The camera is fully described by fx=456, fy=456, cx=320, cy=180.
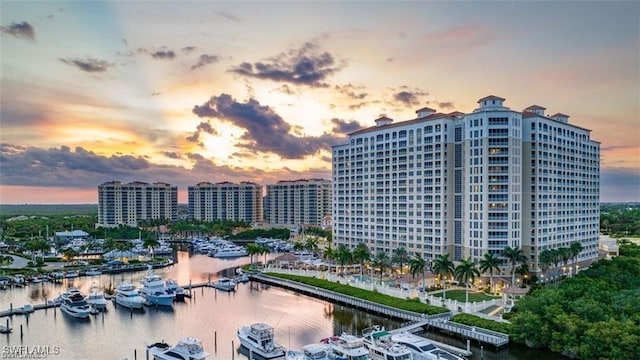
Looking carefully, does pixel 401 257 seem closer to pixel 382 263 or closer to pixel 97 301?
pixel 382 263

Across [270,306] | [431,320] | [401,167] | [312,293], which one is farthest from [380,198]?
[431,320]

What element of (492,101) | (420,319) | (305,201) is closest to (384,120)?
(492,101)

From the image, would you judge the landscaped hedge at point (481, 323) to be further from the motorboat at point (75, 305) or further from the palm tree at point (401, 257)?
the motorboat at point (75, 305)

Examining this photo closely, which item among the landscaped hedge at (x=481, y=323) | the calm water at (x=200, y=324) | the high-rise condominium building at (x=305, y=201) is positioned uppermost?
the high-rise condominium building at (x=305, y=201)

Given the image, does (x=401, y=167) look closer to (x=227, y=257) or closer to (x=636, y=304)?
(x=636, y=304)

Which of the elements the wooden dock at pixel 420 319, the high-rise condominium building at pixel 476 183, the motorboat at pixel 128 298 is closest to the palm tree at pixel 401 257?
the high-rise condominium building at pixel 476 183

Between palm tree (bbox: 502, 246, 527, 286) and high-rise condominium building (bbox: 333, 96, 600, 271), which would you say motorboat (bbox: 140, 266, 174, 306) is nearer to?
high-rise condominium building (bbox: 333, 96, 600, 271)
